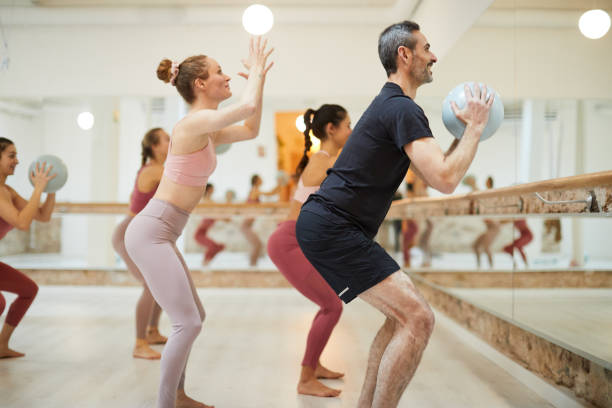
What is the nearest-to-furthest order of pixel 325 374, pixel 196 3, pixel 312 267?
pixel 312 267 < pixel 325 374 < pixel 196 3

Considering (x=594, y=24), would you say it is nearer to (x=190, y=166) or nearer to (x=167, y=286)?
(x=190, y=166)

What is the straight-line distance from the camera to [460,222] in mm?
4840

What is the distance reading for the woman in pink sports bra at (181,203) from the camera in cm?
204

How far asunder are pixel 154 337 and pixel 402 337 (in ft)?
8.34

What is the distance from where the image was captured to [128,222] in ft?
11.6

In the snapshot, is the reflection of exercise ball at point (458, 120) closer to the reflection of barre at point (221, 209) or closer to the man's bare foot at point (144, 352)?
the man's bare foot at point (144, 352)

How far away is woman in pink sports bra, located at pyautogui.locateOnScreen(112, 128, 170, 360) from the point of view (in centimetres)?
337

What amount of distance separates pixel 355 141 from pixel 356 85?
5.57 metres

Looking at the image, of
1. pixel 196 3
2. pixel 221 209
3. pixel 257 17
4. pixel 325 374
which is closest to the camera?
pixel 325 374

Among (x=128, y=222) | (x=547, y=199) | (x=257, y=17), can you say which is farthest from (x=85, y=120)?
(x=547, y=199)

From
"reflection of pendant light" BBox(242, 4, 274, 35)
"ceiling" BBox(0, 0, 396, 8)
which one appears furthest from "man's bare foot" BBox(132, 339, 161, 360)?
"ceiling" BBox(0, 0, 396, 8)

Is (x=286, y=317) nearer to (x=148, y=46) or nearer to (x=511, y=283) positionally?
(x=511, y=283)

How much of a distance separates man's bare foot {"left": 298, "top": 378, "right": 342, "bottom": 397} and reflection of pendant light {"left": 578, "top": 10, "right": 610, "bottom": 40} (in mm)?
1934

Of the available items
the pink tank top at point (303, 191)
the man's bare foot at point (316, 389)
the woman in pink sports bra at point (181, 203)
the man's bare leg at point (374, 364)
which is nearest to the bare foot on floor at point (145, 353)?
the man's bare foot at point (316, 389)
